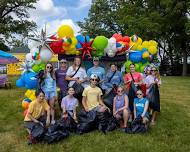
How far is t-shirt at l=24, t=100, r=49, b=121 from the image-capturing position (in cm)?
810

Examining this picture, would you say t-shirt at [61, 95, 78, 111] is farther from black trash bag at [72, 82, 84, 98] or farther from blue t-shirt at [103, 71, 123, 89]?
blue t-shirt at [103, 71, 123, 89]

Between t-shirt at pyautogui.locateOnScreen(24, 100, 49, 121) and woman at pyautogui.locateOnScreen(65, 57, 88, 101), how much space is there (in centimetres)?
113

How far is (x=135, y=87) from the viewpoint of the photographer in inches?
364

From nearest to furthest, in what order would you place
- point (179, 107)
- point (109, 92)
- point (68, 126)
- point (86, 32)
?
1. point (68, 126)
2. point (109, 92)
3. point (179, 107)
4. point (86, 32)

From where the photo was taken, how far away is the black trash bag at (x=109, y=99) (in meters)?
9.07

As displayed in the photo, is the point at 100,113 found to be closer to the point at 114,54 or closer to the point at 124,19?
the point at 114,54

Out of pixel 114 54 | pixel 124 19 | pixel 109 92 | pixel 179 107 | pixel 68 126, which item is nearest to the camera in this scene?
pixel 68 126

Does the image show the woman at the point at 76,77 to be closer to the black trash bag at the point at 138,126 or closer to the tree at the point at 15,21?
Answer: the black trash bag at the point at 138,126

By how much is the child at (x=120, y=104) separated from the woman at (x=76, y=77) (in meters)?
1.01

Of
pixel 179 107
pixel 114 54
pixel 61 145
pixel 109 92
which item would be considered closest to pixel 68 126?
pixel 61 145

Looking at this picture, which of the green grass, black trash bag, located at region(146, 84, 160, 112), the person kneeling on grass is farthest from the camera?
black trash bag, located at region(146, 84, 160, 112)

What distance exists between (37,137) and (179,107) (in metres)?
6.07

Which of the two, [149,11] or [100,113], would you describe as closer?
[100,113]

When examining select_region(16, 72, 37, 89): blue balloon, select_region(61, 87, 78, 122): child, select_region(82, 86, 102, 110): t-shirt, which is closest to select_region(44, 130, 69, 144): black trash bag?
select_region(61, 87, 78, 122): child
